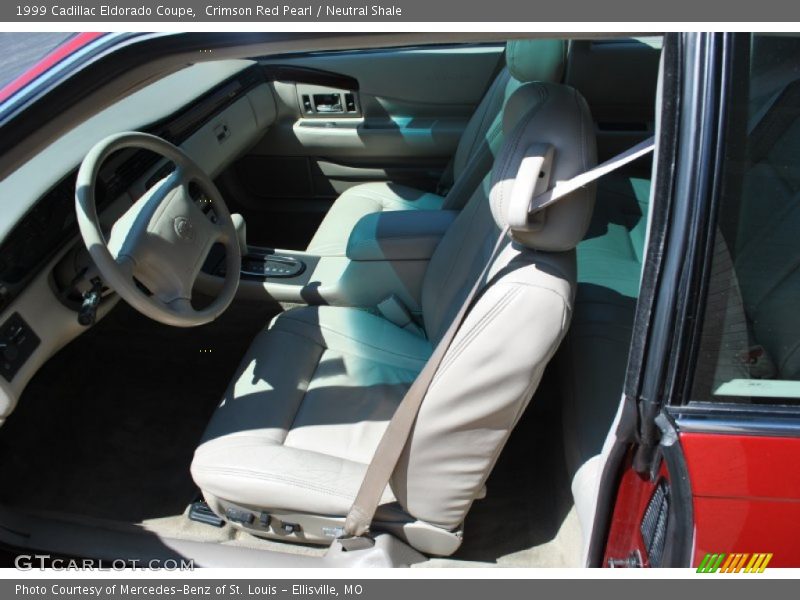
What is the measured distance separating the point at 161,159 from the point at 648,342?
1.76 m

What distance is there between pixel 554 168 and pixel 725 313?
0.40m

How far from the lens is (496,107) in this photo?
94.5 inches

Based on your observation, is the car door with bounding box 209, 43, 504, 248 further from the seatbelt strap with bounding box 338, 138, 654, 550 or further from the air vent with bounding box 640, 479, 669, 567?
the air vent with bounding box 640, 479, 669, 567

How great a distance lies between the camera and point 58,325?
5.71 ft

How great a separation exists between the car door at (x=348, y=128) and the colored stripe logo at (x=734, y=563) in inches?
87.6

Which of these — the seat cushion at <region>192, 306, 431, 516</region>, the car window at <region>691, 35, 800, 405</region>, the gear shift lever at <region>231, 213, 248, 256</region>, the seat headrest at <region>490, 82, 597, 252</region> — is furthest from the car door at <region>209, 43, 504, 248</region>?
the car window at <region>691, 35, 800, 405</region>

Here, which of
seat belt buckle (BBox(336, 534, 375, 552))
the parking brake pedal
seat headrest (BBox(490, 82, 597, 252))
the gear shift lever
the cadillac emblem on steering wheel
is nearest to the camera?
seat headrest (BBox(490, 82, 597, 252))

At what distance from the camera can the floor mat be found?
7.09 ft

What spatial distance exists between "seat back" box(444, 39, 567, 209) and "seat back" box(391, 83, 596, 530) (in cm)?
31

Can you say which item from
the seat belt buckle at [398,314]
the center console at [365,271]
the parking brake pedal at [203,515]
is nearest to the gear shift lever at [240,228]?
the center console at [365,271]

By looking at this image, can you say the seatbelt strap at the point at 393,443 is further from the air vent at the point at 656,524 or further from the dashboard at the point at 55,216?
the dashboard at the point at 55,216

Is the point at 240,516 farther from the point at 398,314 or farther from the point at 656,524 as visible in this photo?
the point at 656,524

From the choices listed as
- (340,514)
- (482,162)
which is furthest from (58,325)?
(482,162)

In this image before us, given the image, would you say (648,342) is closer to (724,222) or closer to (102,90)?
(724,222)
